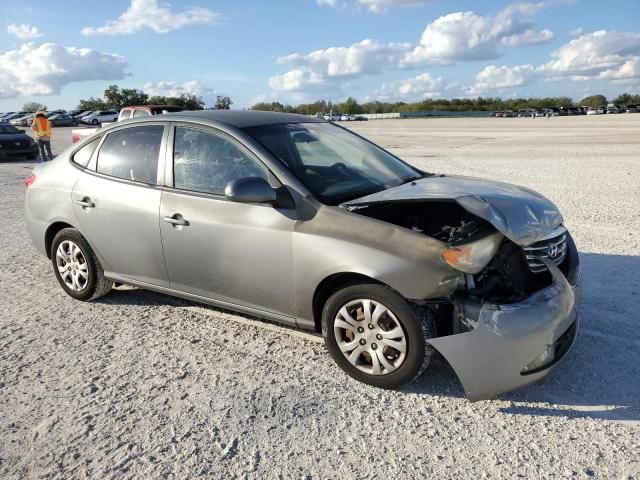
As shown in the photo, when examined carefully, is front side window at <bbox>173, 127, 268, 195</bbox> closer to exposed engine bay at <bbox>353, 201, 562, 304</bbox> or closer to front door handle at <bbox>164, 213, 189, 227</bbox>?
front door handle at <bbox>164, 213, 189, 227</bbox>

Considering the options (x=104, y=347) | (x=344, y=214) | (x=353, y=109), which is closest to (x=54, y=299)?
(x=104, y=347)

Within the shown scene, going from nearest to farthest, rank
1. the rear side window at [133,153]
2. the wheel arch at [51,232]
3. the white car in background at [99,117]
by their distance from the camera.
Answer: the rear side window at [133,153] → the wheel arch at [51,232] → the white car in background at [99,117]

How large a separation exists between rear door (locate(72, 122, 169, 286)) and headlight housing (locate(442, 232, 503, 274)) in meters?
2.33

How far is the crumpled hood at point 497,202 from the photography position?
334 centimetres

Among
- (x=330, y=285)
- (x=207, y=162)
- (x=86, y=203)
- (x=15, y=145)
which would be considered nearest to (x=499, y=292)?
(x=330, y=285)

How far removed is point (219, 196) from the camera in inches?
158

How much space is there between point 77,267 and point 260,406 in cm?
266

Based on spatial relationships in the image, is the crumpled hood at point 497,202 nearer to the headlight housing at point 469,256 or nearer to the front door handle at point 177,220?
the headlight housing at point 469,256

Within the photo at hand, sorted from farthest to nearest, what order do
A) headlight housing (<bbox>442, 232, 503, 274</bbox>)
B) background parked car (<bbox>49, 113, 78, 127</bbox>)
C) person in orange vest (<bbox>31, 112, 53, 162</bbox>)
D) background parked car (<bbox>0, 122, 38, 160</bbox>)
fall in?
background parked car (<bbox>49, 113, 78, 127</bbox>) → background parked car (<bbox>0, 122, 38, 160</bbox>) → person in orange vest (<bbox>31, 112, 53, 162</bbox>) → headlight housing (<bbox>442, 232, 503, 274</bbox>)

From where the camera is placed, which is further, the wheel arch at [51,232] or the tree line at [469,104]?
the tree line at [469,104]

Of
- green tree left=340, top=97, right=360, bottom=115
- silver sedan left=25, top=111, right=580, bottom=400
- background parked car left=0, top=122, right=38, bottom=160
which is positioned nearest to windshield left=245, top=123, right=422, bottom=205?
silver sedan left=25, top=111, right=580, bottom=400

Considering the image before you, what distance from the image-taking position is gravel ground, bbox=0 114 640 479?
9.14 feet

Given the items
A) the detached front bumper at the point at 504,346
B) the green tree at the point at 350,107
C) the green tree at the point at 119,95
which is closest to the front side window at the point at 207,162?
the detached front bumper at the point at 504,346

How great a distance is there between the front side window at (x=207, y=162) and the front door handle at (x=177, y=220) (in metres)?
0.23
